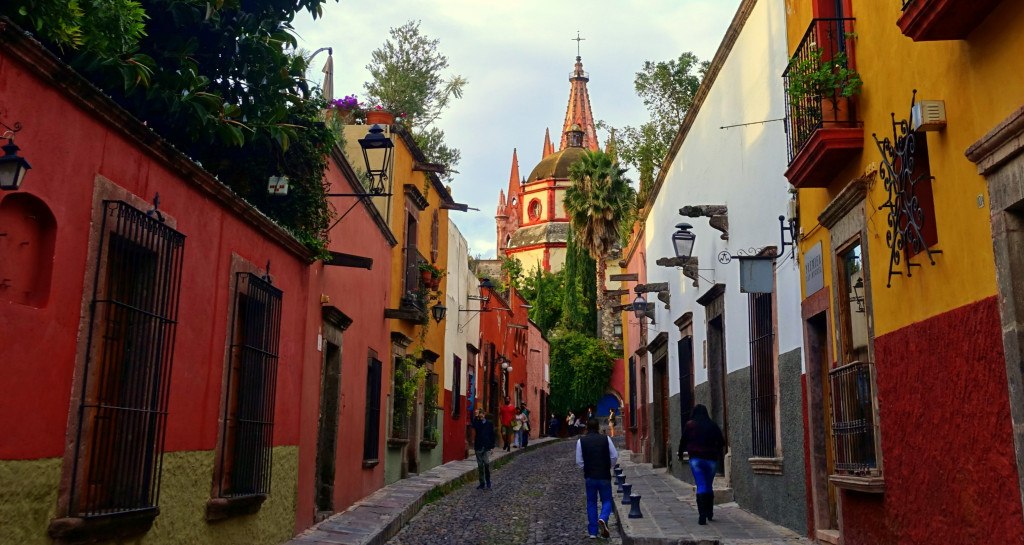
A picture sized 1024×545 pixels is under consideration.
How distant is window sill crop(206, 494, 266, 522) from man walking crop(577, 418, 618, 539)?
3.60 m

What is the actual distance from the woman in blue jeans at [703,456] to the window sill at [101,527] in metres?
6.05

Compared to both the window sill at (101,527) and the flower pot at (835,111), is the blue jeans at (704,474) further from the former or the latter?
the window sill at (101,527)

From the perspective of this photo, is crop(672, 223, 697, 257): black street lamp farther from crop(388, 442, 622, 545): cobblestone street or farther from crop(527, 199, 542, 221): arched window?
Result: crop(527, 199, 542, 221): arched window

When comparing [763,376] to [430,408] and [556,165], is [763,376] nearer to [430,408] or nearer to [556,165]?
[430,408]

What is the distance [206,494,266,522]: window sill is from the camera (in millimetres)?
7547

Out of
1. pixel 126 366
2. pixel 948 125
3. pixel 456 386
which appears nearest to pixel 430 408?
pixel 456 386

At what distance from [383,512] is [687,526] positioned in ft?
13.1

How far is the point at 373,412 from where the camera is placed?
585 inches

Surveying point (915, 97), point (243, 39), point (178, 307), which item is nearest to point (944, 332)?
point (915, 97)

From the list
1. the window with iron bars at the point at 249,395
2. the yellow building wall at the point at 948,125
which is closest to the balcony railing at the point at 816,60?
the yellow building wall at the point at 948,125

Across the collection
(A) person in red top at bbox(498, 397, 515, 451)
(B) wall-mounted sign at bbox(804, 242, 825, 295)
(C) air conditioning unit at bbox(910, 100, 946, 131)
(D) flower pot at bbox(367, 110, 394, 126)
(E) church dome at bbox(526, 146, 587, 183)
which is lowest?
(A) person in red top at bbox(498, 397, 515, 451)

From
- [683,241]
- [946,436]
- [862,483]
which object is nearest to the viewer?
[946,436]

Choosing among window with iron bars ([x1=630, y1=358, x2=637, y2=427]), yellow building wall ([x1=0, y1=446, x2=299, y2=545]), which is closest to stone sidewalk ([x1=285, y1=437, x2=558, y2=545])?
yellow building wall ([x1=0, y1=446, x2=299, y2=545])

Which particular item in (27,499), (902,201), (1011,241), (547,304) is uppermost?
(547,304)
